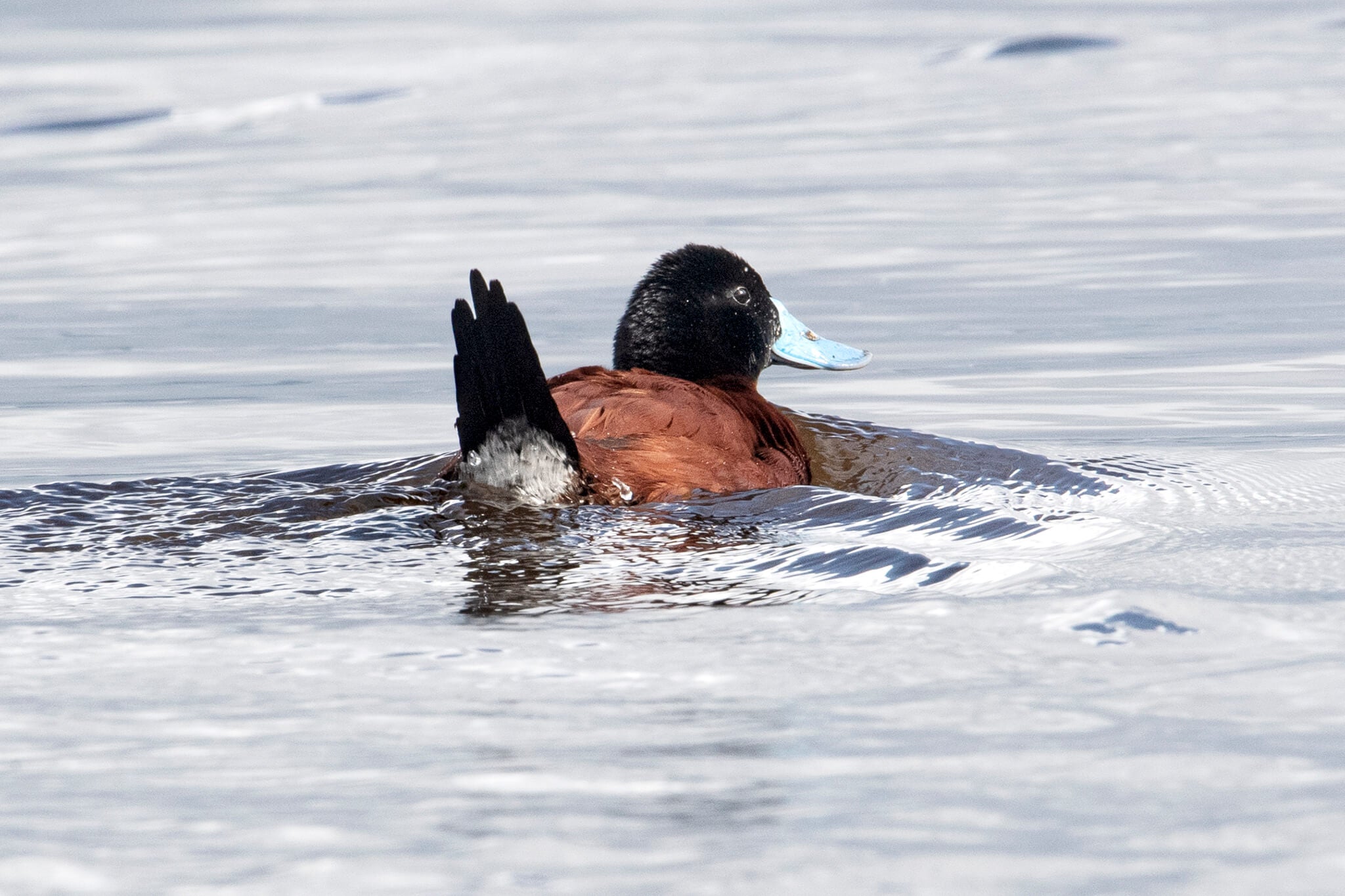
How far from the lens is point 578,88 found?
1766cm

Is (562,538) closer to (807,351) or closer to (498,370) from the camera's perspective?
(498,370)

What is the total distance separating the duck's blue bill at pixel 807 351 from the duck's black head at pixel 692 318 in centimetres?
27

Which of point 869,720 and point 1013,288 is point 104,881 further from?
point 1013,288

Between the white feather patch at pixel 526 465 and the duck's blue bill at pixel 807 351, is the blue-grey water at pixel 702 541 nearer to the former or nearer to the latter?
the white feather patch at pixel 526 465

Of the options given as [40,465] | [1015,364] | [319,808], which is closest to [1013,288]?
[1015,364]

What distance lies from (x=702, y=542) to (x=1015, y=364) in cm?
372

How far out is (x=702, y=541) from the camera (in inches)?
164

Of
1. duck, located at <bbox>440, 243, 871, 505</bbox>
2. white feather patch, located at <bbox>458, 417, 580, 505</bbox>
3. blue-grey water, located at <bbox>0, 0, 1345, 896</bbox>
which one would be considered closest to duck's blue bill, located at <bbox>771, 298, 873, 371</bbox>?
blue-grey water, located at <bbox>0, 0, 1345, 896</bbox>

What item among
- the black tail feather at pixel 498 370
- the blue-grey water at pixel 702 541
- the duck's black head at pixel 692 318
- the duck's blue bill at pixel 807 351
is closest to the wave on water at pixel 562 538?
the blue-grey water at pixel 702 541

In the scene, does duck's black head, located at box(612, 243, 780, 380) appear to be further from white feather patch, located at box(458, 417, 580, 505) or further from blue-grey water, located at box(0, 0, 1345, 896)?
white feather patch, located at box(458, 417, 580, 505)

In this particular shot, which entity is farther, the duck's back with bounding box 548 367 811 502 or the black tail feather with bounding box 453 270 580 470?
the duck's back with bounding box 548 367 811 502

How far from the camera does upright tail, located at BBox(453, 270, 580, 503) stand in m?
4.41

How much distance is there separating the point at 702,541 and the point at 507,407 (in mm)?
618

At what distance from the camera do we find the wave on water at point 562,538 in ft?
12.1
